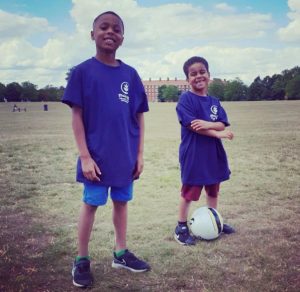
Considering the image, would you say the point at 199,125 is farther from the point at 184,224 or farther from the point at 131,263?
the point at 131,263

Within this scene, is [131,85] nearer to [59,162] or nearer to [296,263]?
[296,263]

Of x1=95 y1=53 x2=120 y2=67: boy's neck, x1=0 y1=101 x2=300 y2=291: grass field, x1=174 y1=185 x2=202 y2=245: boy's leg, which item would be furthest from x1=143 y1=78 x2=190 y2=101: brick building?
x1=95 y1=53 x2=120 y2=67: boy's neck

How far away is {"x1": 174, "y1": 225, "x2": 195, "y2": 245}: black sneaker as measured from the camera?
396 centimetres

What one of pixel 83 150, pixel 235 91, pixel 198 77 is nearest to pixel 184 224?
pixel 198 77

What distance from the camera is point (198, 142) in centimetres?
400

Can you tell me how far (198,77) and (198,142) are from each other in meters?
0.68

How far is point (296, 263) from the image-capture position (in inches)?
134

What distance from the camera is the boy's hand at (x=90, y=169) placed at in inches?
115

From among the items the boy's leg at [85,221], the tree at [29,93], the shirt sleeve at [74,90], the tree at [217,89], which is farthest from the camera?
the tree at [217,89]

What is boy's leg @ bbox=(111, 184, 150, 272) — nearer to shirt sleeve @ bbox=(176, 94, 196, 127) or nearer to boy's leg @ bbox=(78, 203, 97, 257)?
boy's leg @ bbox=(78, 203, 97, 257)

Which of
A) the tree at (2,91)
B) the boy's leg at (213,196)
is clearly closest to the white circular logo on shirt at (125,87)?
the boy's leg at (213,196)

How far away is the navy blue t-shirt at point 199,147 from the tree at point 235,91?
3877 inches

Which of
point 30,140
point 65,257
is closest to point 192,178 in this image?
point 65,257

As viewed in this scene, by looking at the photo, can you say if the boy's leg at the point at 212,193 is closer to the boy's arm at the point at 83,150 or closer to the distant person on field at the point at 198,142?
the distant person on field at the point at 198,142
